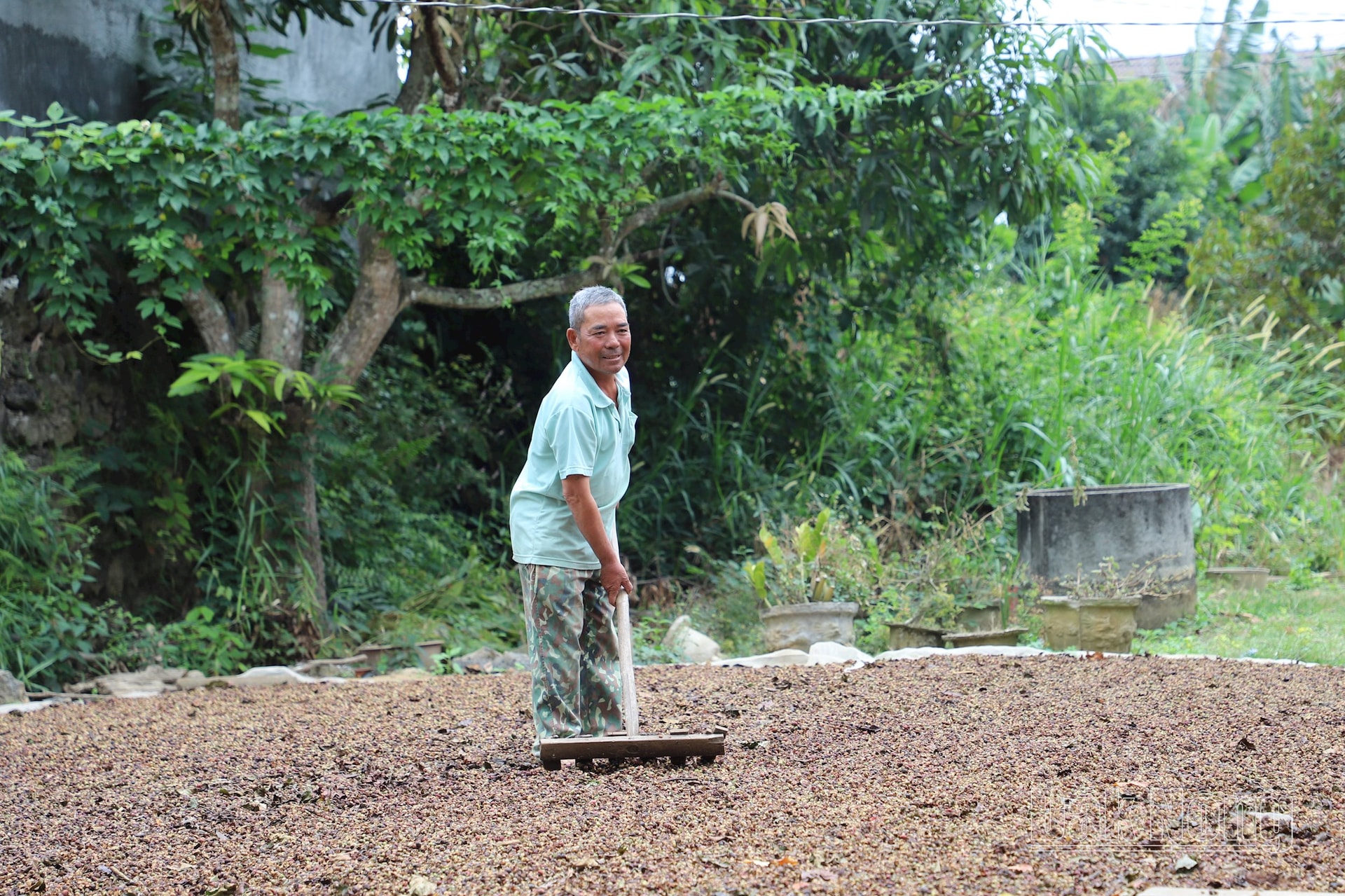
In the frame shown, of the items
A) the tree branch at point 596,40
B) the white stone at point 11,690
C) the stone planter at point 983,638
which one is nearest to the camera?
the white stone at point 11,690

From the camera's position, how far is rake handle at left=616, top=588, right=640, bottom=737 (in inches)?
134

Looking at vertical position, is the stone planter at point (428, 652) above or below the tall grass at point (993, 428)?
below

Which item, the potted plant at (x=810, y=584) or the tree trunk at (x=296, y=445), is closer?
the potted plant at (x=810, y=584)

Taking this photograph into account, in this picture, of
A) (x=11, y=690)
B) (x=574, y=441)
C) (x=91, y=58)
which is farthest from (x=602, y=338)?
(x=91, y=58)

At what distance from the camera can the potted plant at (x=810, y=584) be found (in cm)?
593

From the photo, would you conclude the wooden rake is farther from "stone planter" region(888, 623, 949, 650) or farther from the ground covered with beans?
"stone planter" region(888, 623, 949, 650)

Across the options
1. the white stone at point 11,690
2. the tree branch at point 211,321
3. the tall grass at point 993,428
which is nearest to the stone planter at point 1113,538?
the tall grass at point 993,428

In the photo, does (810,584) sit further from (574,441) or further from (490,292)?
(574,441)

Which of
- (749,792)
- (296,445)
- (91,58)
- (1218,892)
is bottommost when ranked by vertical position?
(749,792)

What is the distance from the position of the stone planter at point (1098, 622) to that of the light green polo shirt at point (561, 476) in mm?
2900

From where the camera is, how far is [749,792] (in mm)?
3035

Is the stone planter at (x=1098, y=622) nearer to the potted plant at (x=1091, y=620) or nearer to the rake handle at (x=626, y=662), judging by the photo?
the potted plant at (x=1091, y=620)

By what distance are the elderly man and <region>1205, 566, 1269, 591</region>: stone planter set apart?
16.5 ft

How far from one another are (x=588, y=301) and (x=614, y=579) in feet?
2.52
